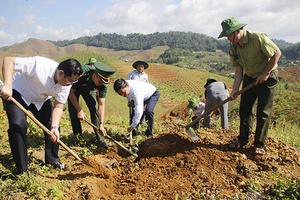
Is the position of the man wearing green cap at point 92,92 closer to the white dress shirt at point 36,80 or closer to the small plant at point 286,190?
the white dress shirt at point 36,80

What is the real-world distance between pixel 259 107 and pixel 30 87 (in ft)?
9.31

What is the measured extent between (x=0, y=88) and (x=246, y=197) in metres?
2.92

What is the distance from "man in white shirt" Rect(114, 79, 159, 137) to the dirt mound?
22.8 inches

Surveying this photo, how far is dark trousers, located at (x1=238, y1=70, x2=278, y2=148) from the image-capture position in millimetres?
3449

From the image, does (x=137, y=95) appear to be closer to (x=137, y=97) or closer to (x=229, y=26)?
(x=137, y=97)

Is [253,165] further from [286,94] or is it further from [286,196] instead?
[286,94]

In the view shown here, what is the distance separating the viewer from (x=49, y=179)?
3.30 metres

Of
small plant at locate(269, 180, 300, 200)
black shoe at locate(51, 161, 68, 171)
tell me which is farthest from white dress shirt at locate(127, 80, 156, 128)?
small plant at locate(269, 180, 300, 200)

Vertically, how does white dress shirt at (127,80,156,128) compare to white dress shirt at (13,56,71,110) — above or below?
below

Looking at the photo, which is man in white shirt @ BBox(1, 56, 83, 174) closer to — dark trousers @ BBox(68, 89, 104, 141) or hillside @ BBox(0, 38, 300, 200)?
hillside @ BBox(0, 38, 300, 200)

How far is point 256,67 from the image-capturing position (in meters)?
3.47

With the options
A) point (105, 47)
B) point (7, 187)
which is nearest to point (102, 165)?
point (7, 187)

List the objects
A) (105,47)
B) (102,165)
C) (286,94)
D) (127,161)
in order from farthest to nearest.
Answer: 1. (105,47)
2. (286,94)
3. (127,161)
4. (102,165)

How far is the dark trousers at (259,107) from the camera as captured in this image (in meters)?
3.45
